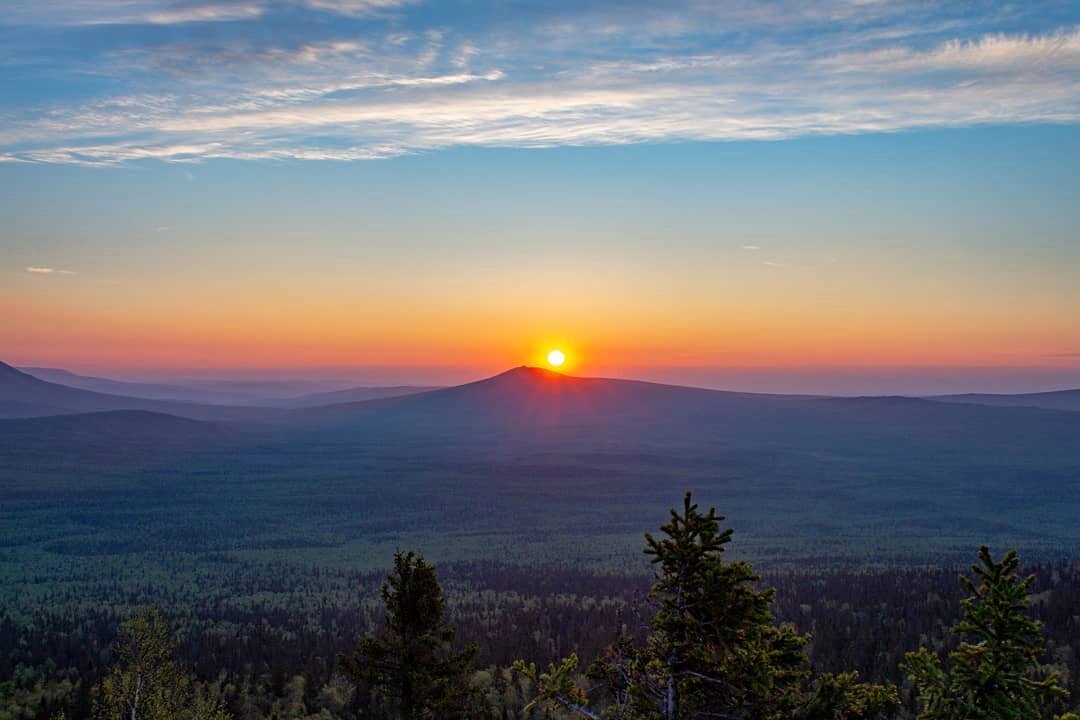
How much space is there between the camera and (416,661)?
22.6 m

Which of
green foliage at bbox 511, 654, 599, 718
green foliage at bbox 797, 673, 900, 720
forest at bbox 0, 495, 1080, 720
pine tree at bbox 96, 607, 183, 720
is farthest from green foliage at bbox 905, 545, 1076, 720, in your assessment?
pine tree at bbox 96, 607, 183, 720

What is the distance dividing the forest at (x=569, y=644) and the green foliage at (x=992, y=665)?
0.11ft

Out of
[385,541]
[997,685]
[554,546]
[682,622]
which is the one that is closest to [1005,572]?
[997,685]

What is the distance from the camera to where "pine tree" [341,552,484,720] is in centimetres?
2233

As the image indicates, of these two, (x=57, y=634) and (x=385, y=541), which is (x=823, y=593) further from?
(x=385, y=541)

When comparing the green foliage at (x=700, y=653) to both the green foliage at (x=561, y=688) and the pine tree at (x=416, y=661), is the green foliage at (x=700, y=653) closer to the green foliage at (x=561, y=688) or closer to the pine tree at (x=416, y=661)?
the green foliage at (x=561, y=688)

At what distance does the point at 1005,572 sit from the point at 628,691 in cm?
665

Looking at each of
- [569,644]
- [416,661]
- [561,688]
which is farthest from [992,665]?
[569,644]

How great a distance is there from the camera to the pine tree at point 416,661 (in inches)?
879

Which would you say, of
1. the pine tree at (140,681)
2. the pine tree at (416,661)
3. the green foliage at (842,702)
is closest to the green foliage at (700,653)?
the green foliage at (842,702)

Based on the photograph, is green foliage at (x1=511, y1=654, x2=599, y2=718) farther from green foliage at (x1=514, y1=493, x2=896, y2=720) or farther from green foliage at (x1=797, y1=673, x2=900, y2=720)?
green foliage at (x1=797, y1=673, x2=900, y2=720)

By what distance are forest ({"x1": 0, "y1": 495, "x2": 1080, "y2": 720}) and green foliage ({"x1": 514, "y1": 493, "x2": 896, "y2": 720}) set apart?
4cm

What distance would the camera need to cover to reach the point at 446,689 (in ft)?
74.1

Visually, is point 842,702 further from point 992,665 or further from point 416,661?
point 416,661
